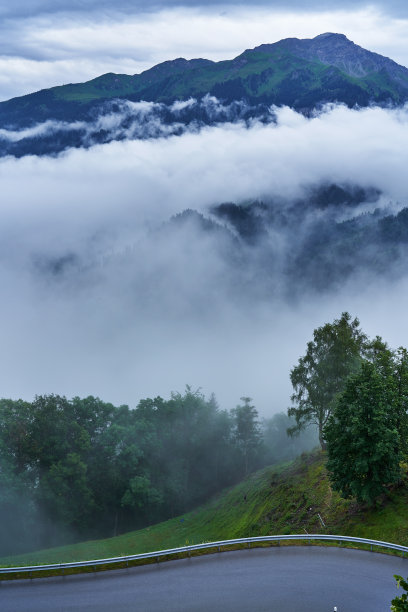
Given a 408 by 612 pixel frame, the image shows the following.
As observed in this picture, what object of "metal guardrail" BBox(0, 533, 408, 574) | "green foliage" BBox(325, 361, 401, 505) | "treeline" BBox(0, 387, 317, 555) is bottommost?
"treeline" BBox(0, 387, 317, 555)

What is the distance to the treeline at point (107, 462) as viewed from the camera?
246 feet

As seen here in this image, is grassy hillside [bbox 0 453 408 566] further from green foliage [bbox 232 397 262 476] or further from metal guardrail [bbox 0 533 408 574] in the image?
green foliage [bbox 232 397 262 476]

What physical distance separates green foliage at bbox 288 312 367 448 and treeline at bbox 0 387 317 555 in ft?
105

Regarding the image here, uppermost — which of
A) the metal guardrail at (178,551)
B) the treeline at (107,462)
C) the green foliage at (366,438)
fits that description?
the green foliage at (366,438)

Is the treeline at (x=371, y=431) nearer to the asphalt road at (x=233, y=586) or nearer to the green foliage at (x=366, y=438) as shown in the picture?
the green foliage at (x=366, y=438)

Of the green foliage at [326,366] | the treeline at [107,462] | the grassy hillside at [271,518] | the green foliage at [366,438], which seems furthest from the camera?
the treeline at [107,462]

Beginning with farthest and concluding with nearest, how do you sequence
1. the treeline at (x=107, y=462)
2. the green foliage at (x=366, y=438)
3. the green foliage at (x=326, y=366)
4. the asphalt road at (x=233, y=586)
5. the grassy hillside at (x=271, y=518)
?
the treeline at (x=107, y=462) → the green foliage at (x=326, y=366) → the grassy hillside at (x=271, y=518) → the green foliage at (x=366, y=438) → the asphalt road at (x=233, y=586)

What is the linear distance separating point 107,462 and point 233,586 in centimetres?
5647

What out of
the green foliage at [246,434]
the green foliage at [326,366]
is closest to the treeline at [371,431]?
the green foliage at [326,366]

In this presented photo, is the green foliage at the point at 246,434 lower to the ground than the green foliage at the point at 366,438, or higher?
lower

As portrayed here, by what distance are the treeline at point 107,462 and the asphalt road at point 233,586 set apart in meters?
42.5

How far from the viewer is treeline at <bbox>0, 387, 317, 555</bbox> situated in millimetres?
74938

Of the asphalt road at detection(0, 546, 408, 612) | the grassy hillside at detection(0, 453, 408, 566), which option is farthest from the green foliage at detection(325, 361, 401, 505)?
the asphalt road at detection(0, 546, 408, 612)

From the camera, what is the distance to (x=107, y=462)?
277 ft
